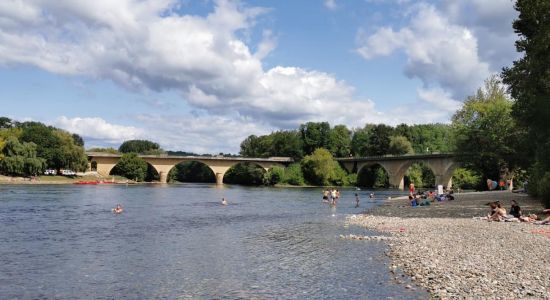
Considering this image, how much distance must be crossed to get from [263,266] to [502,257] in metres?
8.37

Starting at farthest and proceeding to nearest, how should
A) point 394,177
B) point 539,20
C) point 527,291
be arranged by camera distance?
1. point 394,177
2. point 539,20
3. point 527,291

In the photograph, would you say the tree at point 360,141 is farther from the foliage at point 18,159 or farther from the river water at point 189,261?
the river water at point 189,261

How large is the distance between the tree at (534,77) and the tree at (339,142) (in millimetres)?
101141

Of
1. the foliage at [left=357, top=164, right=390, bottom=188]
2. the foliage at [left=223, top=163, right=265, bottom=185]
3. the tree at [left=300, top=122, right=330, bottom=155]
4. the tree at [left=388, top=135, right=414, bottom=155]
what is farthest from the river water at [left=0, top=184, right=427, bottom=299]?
the tree at [left=300, top=122, right=330, bottom=155]

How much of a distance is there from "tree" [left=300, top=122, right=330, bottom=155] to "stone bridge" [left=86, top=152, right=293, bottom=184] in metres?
7.15

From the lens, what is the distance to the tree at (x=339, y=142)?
142 meters

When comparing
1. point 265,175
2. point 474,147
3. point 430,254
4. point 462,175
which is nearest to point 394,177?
point 462,175

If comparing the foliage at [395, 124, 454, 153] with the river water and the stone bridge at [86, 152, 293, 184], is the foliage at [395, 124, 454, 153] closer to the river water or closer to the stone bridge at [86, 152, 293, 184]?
the stone bridge at [86, 152, 293, 184]

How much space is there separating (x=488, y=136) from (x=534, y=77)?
35.0m

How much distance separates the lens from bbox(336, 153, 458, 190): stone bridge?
10194 centimetres

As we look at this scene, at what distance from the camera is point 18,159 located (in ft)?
316

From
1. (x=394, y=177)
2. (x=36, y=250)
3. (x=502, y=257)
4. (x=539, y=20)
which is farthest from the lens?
(x=394, y=177)

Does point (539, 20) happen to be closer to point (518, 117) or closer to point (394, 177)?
point (518, 117)

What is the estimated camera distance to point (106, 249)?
74.2ft
